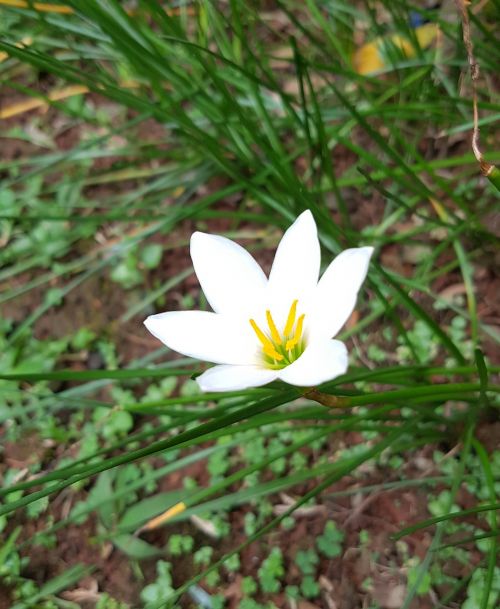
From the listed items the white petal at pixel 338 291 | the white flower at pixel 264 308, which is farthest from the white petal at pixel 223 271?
the white petal at pixel 338 291

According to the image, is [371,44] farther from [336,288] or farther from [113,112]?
[336,288]

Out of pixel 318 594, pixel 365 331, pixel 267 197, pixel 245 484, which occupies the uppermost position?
pixel 267 197

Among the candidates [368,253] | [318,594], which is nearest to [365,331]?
[318,594]

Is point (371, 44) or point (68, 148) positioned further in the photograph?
point (68, 148)

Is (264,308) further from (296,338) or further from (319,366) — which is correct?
(319,366)

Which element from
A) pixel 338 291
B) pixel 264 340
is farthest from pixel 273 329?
pixel 338 291

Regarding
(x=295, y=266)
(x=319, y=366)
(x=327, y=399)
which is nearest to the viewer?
(x=319, y=366)

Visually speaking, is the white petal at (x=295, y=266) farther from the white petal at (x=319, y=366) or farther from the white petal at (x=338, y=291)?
the white petal at (x=319, y=366)
